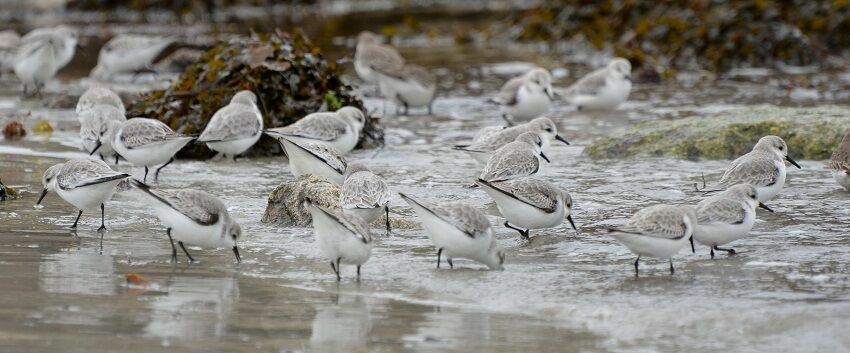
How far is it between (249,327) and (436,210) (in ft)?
5.51

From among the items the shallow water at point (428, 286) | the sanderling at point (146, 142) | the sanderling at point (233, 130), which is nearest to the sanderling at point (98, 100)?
the sanderling at point (233, 130)

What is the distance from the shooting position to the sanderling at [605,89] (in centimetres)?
1480

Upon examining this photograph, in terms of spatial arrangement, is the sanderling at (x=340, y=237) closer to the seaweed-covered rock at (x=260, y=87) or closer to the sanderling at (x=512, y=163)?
the sanderling at (x=512, y=163)

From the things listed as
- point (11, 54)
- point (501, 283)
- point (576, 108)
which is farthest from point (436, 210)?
point (11, 54)

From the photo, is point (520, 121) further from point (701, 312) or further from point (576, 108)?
point (701, 312)

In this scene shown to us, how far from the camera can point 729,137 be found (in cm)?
1124

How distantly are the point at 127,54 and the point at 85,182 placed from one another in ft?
31.9

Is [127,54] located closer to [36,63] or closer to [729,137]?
[36,63]

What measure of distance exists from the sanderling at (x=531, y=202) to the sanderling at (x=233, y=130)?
3340mm

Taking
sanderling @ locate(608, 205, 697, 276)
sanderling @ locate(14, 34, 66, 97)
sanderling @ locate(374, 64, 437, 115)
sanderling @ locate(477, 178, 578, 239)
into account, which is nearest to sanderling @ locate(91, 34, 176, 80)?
sanderling @ locate(14, 34, 66, 97)

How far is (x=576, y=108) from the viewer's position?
50.8ft

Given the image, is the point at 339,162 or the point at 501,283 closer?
the point at 501,283

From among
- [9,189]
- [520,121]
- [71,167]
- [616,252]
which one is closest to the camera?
[616,252]

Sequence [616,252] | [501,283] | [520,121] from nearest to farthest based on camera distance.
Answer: [501,283] → [616,252] → [520,121]
